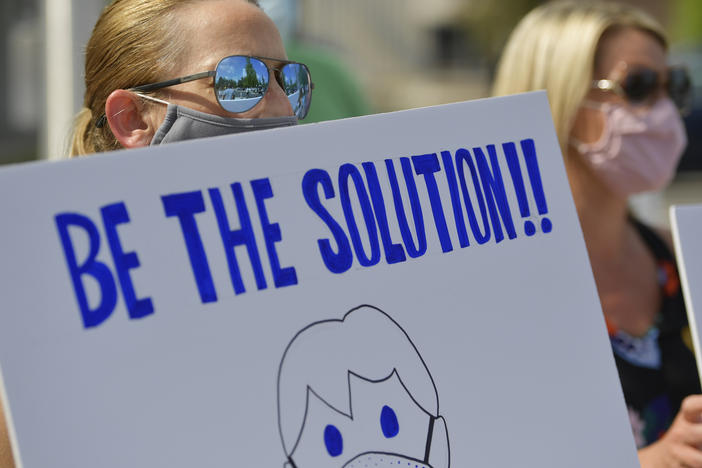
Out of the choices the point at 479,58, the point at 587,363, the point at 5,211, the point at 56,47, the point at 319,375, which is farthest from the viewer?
the point at 479,58

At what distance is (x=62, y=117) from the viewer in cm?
293

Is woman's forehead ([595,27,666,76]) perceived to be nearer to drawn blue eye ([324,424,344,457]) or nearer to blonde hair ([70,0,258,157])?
blonde hair ([70,0,258,157])

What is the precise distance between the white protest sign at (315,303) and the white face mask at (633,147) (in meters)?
1.08

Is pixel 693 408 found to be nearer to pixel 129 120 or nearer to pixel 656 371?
pixel 656 371

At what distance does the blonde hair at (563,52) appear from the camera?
2.51m

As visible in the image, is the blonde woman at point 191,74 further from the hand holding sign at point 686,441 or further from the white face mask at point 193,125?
the hand holding sign at point 686,441

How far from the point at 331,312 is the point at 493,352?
300mm

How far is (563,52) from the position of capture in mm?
2545

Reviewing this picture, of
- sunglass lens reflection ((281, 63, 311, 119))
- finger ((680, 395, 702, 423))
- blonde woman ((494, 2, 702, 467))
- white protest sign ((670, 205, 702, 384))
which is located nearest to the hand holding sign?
finger ((680, 395, 702, 423))

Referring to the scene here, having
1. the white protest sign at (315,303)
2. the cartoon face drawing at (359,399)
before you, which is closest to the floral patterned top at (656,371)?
the white protest sign at (315,303)

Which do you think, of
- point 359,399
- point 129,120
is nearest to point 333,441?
point 359,399

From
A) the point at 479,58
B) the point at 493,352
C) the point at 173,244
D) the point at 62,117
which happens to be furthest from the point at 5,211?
the point at 479,58

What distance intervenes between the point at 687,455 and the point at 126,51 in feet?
4.56

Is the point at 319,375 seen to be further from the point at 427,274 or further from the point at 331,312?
the point at 427,274
